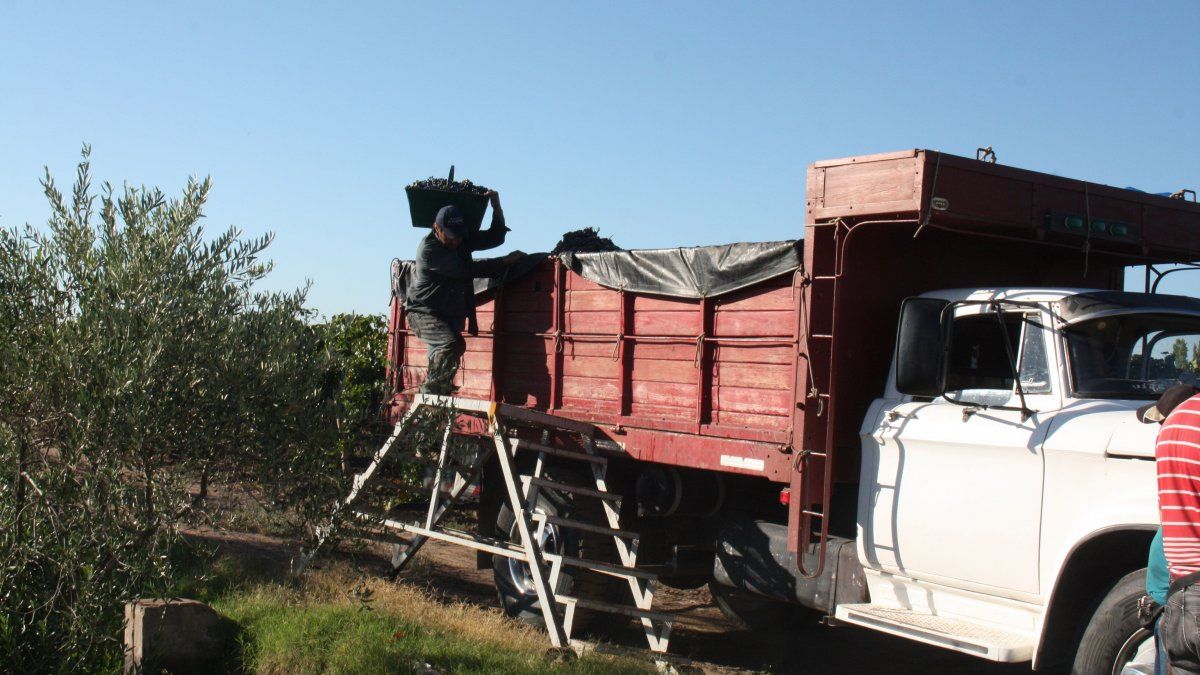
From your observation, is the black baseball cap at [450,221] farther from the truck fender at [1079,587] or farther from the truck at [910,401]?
the truck fender at [1079,587]

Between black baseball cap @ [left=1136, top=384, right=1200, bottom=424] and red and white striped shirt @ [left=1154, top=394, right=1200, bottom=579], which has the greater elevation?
black baseball cap @ [left=1136, top=384, right=1200, bottom=424]

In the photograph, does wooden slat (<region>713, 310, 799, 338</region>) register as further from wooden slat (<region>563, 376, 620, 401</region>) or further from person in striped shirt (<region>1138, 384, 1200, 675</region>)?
person in striped shirt (<region>1138, 384, 1200, 675</region>)

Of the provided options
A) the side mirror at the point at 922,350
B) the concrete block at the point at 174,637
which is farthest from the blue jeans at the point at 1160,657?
the concrete block at the point at 174,637

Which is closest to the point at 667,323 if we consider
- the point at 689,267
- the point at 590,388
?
the point at 689,267

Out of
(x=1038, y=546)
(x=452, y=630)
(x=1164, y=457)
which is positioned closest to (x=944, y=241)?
(x=1038, y=546)

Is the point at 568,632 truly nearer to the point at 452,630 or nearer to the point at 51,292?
the point at 452,630

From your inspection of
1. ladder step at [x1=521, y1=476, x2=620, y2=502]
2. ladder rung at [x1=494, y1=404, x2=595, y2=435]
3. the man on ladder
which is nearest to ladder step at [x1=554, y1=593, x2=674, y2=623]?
ladder step at [x1=521, y1=476, x2=620, y2=502]

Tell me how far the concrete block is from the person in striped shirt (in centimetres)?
498

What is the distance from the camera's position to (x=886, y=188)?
5578 mm

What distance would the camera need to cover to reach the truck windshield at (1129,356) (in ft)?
17.1

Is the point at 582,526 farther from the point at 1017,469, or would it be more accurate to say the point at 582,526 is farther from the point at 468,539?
the point at 1017,469

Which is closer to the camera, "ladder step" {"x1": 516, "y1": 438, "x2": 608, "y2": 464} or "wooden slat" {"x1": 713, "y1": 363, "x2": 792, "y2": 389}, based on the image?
"wooden slat" {"x1": 713, "y1": 363, "x2": 792, "y2": 389}

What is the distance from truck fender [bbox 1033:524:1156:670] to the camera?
482 cm

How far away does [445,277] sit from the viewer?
27.3 ft
